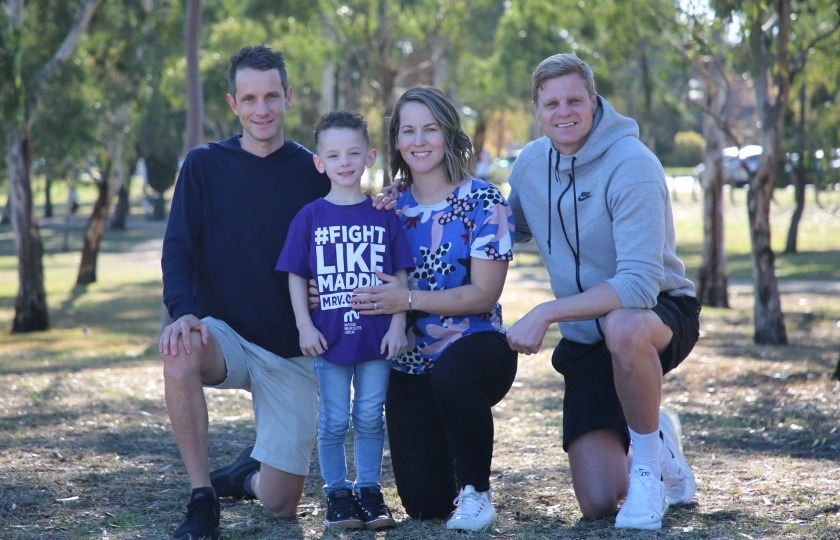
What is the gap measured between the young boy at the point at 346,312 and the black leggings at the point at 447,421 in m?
0.23

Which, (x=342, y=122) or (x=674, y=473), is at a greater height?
(x=342, y=122)

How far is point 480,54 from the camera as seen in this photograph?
41.5 metres

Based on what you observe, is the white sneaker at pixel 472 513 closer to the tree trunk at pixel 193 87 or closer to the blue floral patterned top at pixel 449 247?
the blue floral patterned top at pixel 449 247

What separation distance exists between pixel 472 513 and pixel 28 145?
13340 millimetres

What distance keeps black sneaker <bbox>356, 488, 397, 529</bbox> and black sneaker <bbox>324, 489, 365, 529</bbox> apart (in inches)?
1.0

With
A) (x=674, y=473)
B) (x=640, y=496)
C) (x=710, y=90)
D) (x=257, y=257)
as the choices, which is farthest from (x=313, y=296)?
(x=710, y=90)

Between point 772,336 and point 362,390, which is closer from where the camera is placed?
point 362,390

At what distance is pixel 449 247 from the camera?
4.91 m

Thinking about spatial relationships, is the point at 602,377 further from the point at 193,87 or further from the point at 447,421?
the point at 193,87

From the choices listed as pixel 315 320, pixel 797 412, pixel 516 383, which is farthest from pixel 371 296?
pixel 516 383

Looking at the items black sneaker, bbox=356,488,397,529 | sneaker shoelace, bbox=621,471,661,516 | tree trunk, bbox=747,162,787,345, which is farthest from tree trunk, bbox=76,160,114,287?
sneaker shoelace, bbox=621,471,661,516

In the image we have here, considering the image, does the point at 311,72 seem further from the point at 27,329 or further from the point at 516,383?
the point at 516,383

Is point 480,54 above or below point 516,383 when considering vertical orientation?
above

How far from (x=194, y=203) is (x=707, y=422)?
3.87 metres
